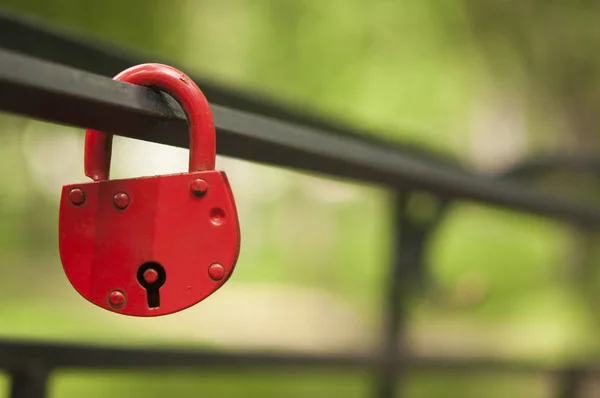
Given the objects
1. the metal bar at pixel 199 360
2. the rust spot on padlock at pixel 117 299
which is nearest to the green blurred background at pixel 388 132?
the metal bar at pixel 199 360

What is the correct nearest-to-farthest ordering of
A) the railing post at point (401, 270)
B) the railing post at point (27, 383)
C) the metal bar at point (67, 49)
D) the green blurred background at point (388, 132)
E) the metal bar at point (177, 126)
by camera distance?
the metal bar at point (177, 126), the metal bar at point (67, 49), the railing post at point (27, 383), the railing post at point (401, 270), the green blurred background at point (388, 132)

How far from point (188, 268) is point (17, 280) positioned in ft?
4.85

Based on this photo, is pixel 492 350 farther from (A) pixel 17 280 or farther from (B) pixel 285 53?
(A) pixel 17 280

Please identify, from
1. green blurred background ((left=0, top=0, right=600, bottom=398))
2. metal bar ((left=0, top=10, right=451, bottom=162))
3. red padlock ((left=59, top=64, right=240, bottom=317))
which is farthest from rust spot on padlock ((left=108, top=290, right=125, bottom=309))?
green blurred background ((left=0, top=0, right=600, bottom=398))

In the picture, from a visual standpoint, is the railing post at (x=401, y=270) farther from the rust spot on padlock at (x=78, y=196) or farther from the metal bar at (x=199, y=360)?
the rust spot on padlock at (x=78, y=196)

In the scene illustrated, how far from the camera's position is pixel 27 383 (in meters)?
0.47

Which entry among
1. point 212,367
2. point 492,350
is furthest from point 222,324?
point 212,367

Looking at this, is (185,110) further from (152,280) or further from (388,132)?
(388,132)

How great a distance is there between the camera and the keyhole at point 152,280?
28 cm

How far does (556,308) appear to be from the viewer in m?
1.64

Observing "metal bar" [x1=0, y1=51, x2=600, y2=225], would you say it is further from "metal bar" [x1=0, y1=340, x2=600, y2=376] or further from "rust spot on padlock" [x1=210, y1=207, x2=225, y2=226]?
"metal bar" [x1=0, y1=340, x2=600, y2=376]

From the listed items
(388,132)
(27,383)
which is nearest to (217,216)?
(27,383)

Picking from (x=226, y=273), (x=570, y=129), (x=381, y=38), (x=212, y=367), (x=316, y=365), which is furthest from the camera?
(x=381, y=38)

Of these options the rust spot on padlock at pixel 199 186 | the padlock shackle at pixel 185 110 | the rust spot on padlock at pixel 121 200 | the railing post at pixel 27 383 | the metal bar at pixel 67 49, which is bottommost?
the railing post at pixel 27 383
